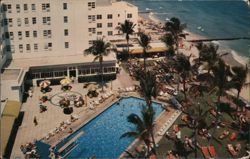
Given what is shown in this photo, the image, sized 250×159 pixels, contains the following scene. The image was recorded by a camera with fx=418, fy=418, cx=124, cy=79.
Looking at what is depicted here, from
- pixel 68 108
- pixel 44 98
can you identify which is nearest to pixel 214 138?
pixel 68 108

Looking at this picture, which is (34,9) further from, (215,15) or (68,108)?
(215,15)

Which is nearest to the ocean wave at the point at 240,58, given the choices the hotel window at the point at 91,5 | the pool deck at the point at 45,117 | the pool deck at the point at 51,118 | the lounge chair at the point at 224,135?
the pool deck at the point at 45,117

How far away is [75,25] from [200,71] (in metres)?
24.4

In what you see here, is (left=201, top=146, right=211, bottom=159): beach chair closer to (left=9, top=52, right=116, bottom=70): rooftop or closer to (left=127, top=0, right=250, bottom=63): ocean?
(left=9, top=52, right=116, bottom=70): rooftop

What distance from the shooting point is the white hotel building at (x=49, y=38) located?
2847 inches

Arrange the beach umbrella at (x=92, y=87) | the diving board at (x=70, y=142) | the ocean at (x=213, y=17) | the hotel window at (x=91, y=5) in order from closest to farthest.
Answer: the diving board at (x=70, y=142)
the beach umbrella at (x=92, y=87)
the hotel window at (x=91, y=5)
the ocean at (x=213, y=17)

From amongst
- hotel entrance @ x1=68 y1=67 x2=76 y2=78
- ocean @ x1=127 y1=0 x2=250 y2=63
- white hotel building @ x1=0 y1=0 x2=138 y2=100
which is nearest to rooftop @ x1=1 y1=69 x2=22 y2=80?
white hotel building @ x1=0 y1=0 x2=138 y2=100

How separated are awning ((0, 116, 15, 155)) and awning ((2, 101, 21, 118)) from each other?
1208mm

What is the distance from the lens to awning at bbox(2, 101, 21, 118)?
188ft

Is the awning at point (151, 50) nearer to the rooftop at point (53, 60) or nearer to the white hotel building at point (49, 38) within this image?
the rooftop at point (53, 60)

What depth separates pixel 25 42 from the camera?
7488 cm

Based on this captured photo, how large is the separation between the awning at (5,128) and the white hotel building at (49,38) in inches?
589

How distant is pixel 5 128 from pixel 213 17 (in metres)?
120

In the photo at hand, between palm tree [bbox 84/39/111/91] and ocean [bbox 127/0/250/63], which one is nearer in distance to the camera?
palm tree [bbox 84/39/111/91]
